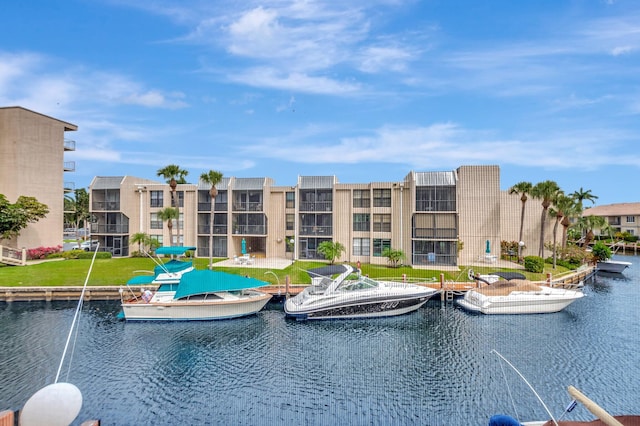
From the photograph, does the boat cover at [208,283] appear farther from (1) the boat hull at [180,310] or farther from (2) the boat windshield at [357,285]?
(2) the boat windshield at [357,285]

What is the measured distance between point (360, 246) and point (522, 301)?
16.4 m

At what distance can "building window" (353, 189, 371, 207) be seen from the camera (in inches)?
1438

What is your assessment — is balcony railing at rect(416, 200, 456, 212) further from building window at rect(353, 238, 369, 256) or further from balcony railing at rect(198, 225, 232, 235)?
balcony railing at rect(198, 225, 232, 235)

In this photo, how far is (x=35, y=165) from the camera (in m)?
37.4

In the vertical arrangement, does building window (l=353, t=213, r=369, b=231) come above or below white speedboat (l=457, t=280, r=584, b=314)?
above

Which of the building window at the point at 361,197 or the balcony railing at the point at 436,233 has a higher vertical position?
the building window at the point at 361,197

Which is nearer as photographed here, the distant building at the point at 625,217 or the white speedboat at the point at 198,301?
the white speedboat at the point at 198,301

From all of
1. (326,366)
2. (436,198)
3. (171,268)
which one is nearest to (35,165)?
(171,268)

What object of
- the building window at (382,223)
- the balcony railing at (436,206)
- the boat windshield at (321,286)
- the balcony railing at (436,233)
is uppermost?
the balcony railing at (436,206)

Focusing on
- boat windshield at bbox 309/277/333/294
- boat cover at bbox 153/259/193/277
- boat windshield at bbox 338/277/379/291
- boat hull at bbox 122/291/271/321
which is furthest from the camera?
boat cover at bbox 153/259/193/277

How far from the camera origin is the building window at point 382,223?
35844 millimetres

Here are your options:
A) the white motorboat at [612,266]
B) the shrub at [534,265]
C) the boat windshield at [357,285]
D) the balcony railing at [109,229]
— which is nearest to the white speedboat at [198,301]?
the boat windshield at [357,285]

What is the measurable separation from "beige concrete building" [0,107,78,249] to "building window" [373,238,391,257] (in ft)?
114

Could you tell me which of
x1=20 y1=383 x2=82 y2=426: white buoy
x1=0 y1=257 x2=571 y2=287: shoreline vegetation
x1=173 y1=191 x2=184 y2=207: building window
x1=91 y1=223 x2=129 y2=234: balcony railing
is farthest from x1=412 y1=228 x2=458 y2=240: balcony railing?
x1=91 y1=223 x2=129 y2=234: balcony railing
